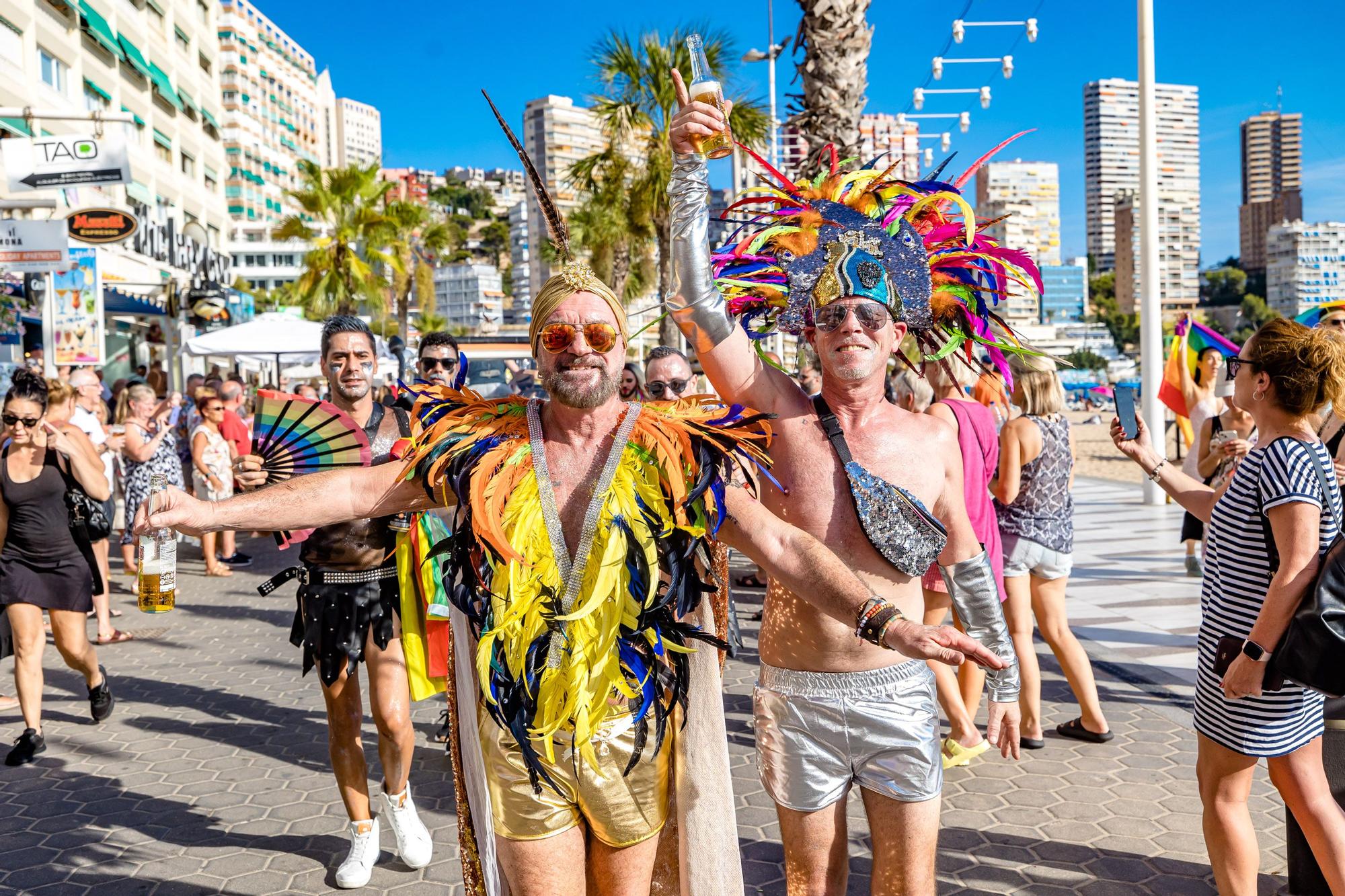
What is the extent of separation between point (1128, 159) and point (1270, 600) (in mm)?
172811

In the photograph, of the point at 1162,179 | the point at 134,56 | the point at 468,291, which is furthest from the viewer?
the point at 1162,179

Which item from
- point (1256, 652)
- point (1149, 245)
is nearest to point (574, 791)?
point (1256, 652)

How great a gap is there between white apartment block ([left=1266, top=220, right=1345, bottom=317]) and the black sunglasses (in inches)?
5323

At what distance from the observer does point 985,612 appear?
2.82 meters

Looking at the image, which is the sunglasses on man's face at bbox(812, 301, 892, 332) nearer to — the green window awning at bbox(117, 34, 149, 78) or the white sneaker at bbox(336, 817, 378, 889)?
the white sneaker at bbox(336, 817, 378, 889)

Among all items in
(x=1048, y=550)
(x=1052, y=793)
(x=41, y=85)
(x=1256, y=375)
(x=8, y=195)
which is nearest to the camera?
(x=1256, y=375)

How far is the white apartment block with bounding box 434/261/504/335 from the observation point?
126 metres

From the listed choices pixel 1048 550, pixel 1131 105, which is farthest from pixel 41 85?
pixel 1131 105

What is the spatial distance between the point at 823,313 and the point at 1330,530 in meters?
1.55

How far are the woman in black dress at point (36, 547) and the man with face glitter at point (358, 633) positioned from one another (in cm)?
220

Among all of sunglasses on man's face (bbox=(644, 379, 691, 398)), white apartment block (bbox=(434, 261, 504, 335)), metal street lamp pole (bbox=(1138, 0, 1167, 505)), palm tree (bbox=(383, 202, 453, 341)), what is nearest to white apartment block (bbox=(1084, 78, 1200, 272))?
white apartment block (bbox=(434, 261, 504, 335))

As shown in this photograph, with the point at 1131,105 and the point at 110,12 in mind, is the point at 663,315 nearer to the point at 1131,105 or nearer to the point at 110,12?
the point at 110,12

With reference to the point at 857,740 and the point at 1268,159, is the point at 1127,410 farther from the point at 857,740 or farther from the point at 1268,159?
the point at 1268,159

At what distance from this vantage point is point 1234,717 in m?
2.92
